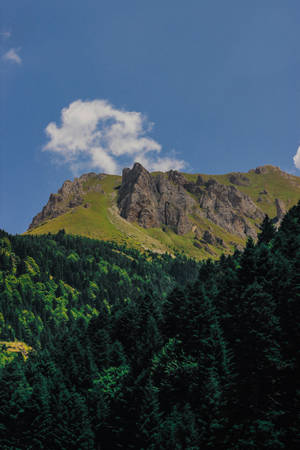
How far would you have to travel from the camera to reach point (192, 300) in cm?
5041

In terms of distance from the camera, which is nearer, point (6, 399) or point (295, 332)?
point (295, 332)

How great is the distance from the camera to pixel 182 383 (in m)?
45.1

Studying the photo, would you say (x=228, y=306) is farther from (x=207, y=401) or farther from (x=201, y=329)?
(x=207, y=401)

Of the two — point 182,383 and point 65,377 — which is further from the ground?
point 65,377

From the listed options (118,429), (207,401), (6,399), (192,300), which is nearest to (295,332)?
(207,401)

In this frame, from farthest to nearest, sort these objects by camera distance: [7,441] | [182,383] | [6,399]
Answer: [6,399]
[7,441]
[182,383]

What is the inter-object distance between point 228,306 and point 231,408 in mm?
15556

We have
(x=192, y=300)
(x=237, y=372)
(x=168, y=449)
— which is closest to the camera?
(x=168, y=449)

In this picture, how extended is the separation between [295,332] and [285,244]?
25.2 m

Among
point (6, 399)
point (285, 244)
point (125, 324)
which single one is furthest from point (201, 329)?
point (6, 399)

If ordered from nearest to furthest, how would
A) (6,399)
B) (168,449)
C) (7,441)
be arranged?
1. (168,449)
2. (7,441)
3. (6,399)

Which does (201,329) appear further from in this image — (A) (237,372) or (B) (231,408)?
(B) (231,408)

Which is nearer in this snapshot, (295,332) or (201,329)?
(295,332)

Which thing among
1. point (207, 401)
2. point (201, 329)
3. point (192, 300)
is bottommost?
→ point (207, 401)
